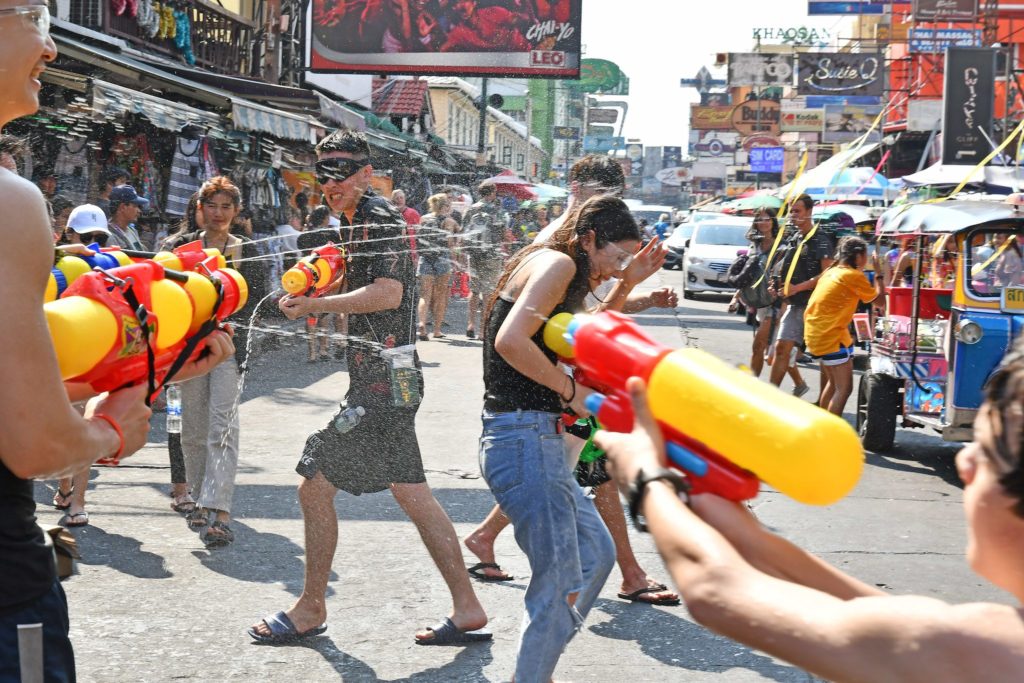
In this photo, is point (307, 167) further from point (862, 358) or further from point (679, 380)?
point (679, 380)

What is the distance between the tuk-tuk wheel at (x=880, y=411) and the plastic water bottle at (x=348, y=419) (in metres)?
5.90

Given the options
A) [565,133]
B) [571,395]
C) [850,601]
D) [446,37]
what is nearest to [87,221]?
[571,395]

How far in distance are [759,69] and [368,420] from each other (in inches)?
1841

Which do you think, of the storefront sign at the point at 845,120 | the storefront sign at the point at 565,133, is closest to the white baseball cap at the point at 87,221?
the storefront sign at the point at 845,120

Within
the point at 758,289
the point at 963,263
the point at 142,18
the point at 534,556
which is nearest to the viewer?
the point at 534,556

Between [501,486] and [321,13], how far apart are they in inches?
718

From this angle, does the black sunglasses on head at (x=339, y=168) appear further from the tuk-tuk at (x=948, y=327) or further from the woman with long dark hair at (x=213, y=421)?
the tuk-tuk at (x=948, y=327)

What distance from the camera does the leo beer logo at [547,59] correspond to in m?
20.1

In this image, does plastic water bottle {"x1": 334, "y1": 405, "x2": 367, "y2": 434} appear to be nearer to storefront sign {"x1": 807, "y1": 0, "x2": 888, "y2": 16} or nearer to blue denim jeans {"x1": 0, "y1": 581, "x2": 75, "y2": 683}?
blue denim jeans {"x1": 0, "y1": 581, "x2": 75, "y2": 683}

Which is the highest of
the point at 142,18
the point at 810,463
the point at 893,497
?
the point at 142,18

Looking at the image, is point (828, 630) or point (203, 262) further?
point (203, 262)

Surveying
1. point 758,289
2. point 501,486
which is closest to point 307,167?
point 758,289

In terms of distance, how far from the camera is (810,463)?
149 centimetres

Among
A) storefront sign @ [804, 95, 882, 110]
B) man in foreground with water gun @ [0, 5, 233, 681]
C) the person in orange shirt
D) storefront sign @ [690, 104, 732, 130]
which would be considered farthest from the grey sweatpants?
storefront sign @ [690, 104, 732, 130]
